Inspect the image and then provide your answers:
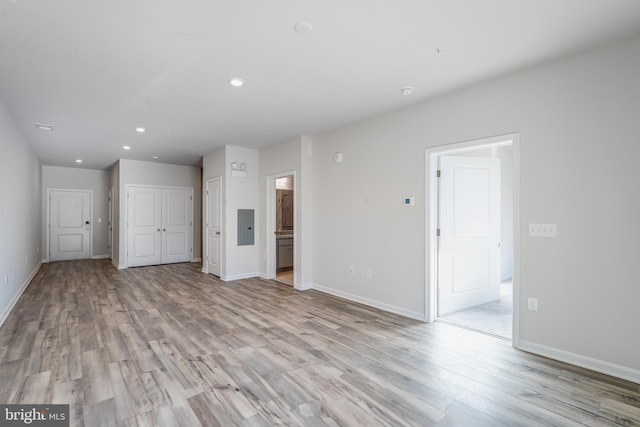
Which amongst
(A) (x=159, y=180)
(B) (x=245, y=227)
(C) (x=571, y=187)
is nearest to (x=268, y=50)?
(C) (x=571, y=187)

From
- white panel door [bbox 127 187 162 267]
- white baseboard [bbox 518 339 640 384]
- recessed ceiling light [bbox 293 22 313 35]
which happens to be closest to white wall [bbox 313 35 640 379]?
white baseboard [bbox 518 339 640 384]

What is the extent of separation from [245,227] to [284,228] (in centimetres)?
131

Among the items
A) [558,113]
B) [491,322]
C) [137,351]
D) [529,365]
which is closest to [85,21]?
[137,351]

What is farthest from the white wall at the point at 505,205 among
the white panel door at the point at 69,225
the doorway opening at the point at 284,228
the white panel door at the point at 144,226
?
the white panel door at the point at 69,225

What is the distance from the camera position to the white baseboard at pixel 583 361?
2375mm

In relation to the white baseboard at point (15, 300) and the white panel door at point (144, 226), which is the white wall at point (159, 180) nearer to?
the white panel door at point (144, 226)

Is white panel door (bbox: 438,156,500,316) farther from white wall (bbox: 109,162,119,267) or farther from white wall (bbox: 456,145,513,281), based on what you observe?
white wall (bbox: 109,162,119,267)

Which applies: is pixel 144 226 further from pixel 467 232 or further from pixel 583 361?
pixel 583 361

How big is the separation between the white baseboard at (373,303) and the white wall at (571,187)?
51 mm

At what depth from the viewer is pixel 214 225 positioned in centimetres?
664

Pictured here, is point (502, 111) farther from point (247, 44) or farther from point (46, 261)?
point (46, 261)

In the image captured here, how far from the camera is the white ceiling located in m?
2.05

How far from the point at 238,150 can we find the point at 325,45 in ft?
13.3

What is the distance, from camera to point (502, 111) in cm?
305
